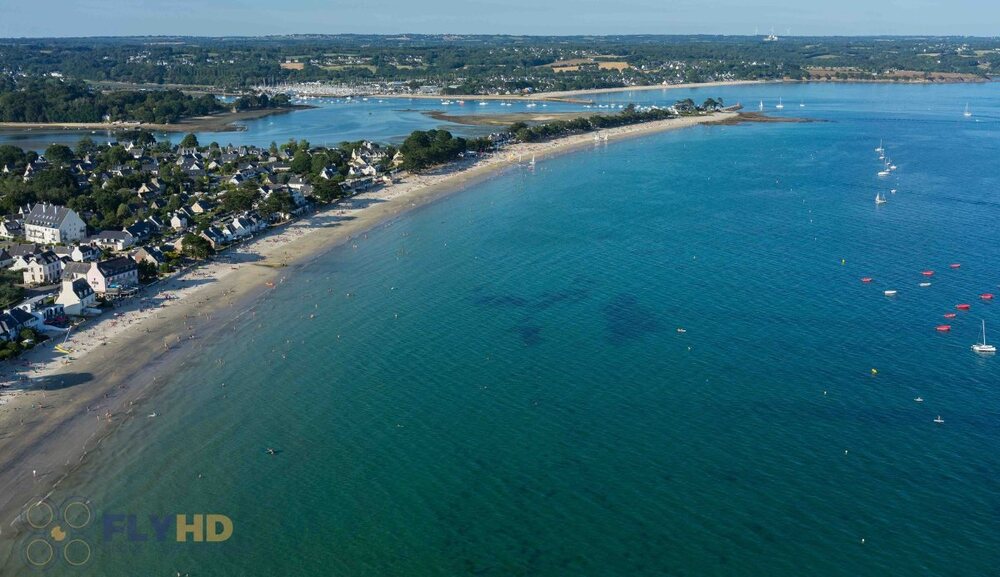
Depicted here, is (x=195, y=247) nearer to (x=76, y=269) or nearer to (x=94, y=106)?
(x=76, y=269)

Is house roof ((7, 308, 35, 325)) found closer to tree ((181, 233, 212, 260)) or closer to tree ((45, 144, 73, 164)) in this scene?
tree ((181, 233, 212, 260))

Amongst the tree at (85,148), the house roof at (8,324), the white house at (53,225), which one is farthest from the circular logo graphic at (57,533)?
the tree at (85,148)

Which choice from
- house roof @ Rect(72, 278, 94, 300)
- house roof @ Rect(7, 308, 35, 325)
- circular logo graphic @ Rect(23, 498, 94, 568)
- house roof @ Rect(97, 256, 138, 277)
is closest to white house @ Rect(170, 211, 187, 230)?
house roof @ Rect(97, 256, 138, 277)

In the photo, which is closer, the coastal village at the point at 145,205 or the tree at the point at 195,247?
the coastal village at the point at 145,205

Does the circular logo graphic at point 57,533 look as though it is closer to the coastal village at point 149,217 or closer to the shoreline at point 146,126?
the coastal village at point 149,217

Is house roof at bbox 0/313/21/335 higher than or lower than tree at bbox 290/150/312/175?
lower

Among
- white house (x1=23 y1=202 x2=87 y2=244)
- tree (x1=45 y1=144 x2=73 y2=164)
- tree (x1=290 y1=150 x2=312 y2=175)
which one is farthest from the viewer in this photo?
tree (x1=45 y1=144 x2=73 y2=164)

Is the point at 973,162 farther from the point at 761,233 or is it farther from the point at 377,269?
the point at 377,269
